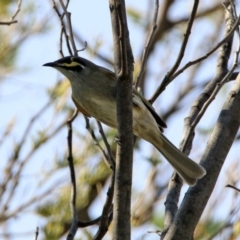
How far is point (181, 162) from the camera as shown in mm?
3553

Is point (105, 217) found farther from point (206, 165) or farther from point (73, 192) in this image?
point (206, 165)

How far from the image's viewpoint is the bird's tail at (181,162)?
10.4 feet

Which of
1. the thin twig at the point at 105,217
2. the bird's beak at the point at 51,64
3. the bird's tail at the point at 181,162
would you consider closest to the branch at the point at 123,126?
the thin twig at the point at 105,217

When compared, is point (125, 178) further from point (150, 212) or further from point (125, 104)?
point (150, 212)

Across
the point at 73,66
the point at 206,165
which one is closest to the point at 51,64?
the point at 73,66

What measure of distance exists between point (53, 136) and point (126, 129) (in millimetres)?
1665

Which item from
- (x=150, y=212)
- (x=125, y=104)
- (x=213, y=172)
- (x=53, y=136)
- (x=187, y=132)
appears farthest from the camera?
(x=150, y=212)

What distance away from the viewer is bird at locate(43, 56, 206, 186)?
364cm

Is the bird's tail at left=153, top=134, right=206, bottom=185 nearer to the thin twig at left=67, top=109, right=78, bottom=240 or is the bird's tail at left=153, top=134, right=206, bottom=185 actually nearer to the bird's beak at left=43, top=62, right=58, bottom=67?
the thin twig at left=67, top=109, right=78, bottom=240

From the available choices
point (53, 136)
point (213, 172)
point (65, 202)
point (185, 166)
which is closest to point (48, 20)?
point (53, 136)

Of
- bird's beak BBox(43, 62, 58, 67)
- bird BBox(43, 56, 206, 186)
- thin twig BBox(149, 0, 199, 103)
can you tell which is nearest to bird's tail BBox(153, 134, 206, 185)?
bird BBox(43, 56, 206, 186)

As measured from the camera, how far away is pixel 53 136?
4.24 m

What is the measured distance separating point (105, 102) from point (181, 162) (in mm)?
498

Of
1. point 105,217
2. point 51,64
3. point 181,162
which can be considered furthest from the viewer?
point 51,64
